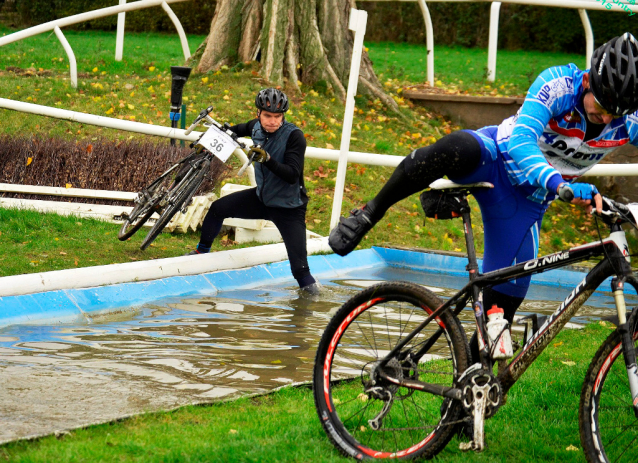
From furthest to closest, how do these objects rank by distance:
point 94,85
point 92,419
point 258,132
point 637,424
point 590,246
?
point 94,85 < point 258,132 < point 92,419 < point 637,424 < point 590,246

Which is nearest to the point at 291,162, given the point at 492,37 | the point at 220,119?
the point at 220,119

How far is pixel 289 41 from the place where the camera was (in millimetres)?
13195

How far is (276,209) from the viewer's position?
729 cm

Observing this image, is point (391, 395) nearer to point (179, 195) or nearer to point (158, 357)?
point (158, 357)

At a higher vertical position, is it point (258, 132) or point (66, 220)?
point (258, 132)

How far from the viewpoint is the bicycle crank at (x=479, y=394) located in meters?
3.36

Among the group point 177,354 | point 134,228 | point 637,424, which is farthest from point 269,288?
point 637,424

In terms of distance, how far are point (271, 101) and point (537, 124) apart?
3659mm

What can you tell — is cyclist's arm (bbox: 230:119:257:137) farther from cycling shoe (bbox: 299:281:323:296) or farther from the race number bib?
cycling shoe (bbox: 299:281:323:296)

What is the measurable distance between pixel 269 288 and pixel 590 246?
4483 mm

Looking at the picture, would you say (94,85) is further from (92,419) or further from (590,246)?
(590,246)

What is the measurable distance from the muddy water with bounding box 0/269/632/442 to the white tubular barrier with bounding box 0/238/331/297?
414mm

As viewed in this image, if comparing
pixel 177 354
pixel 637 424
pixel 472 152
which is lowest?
pixel 177 354

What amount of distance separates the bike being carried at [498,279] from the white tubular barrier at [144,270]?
9.41 feet
